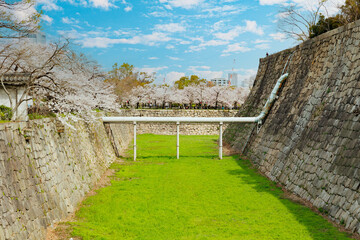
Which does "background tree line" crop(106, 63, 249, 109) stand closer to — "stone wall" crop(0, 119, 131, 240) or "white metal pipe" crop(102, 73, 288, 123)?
"white metal pipe" crop(102, 73, 288, 123)

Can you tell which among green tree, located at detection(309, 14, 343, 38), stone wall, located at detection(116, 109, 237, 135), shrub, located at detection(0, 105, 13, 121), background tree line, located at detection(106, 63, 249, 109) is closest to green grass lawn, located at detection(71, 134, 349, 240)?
shrub, located at detection(0, 105, 13, 121)

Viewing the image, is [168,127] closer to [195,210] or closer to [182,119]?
[182,119]

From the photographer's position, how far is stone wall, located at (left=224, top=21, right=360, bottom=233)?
26.3 feet

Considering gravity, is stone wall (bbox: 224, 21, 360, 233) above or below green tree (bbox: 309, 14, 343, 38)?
below

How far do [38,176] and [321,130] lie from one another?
8.82 meters

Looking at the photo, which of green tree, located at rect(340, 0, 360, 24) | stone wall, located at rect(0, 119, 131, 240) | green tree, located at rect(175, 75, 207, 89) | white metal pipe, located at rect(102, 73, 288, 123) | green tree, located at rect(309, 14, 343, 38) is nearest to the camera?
stone wall, located at rect(0, 119, 131, 240)

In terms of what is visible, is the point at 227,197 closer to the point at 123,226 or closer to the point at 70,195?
the point at 123,226

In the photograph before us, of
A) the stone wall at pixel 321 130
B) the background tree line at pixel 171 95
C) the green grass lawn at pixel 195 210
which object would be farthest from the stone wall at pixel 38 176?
the background tree line at pixel 171 95

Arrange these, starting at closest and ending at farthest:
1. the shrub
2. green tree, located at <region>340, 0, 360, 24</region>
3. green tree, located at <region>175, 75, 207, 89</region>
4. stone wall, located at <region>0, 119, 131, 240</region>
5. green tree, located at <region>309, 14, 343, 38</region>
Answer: stone wall, located at <region>0, 119, 131, 240</region> < the shrub < green tree, located at <region>340, 0, 360, 24</region> < green tree, located at <region>309, 14, 343, 38</region> < green tree, located at <region>175, 75, 207, 89</region>

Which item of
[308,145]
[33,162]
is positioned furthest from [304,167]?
[33,162]

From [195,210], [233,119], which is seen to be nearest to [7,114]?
[195,210]

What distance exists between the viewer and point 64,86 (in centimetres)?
1350

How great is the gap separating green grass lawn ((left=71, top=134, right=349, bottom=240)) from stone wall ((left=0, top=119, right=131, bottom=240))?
0.76 metres

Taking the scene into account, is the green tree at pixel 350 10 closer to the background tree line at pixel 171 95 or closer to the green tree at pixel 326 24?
the green tree at pixel 326 24
